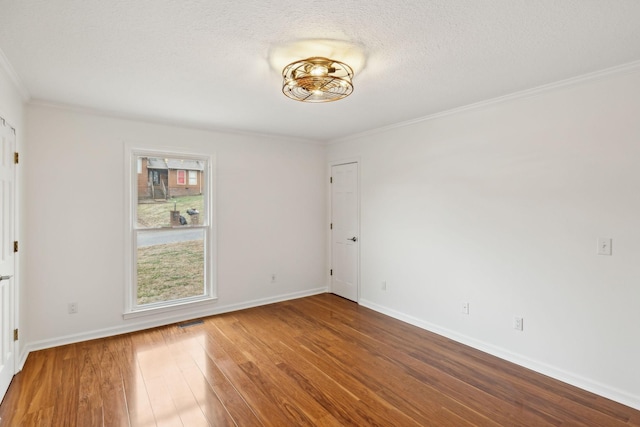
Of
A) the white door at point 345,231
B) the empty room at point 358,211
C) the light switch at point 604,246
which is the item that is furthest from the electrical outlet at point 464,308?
the white door at point 345,231

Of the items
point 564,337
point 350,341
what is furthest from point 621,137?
point 350,341

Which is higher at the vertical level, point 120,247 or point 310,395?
point 120,247

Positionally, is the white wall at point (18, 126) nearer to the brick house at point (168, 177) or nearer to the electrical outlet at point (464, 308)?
the brick house at point (168, 177)

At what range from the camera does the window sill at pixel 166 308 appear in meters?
3.68

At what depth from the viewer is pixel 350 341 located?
340 centimetres

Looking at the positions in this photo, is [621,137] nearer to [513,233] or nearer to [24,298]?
[513,233]

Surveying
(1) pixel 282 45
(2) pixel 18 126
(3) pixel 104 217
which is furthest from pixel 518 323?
(2) pixel 18 126

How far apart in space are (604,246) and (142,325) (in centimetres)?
454

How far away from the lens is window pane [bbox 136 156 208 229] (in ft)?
12.6

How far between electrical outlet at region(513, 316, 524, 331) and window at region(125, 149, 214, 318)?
11.3ft

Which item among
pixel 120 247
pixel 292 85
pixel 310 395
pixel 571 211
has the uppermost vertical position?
pixel 292 85

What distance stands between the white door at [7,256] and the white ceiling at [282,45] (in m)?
0.57

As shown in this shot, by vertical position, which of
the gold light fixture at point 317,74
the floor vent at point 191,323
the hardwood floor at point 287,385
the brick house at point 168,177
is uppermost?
the gold light fixture at point 317,74

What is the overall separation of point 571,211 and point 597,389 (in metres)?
1.37
